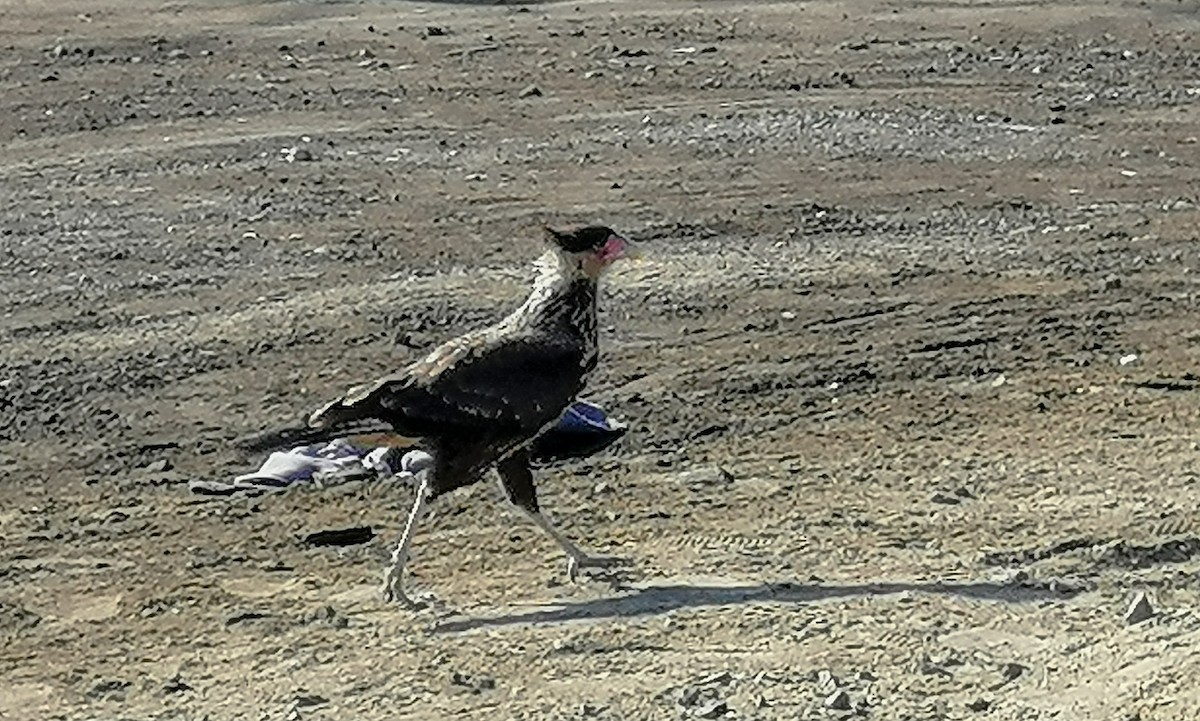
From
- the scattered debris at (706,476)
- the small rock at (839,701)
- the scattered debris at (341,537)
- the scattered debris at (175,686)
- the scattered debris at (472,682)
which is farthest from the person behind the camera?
the scattered debris at (706,476)

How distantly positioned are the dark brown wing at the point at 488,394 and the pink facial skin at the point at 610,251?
0.95 feet

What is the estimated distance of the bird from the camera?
302 inches

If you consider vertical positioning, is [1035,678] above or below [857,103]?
above

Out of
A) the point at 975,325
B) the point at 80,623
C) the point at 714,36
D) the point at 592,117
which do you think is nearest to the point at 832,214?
the point at 975,325

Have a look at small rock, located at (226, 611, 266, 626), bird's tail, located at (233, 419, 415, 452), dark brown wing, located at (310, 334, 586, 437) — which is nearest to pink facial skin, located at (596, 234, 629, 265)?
dark brown wing, located at (310, 334, 586, 437)

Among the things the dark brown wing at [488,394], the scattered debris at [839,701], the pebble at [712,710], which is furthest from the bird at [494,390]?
the scattered debris at [839,701]

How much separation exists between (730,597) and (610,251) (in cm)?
113

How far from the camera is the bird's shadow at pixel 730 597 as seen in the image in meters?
7.52

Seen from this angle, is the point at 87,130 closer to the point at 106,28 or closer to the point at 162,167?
the point at 162,167

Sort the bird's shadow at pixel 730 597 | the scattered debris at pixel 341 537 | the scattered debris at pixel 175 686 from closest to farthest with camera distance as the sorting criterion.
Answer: the scattered debris at pixel 175 686 < the bird's shadow at pixel 730 597 < the scattered debris at pixel 341 537

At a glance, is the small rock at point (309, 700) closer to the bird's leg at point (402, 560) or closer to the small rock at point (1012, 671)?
the bird's leg at point (402, 560)

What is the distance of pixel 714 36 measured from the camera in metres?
24.0

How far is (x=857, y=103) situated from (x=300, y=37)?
7.09 m

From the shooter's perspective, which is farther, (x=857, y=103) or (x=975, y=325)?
(x=857, y=103)
